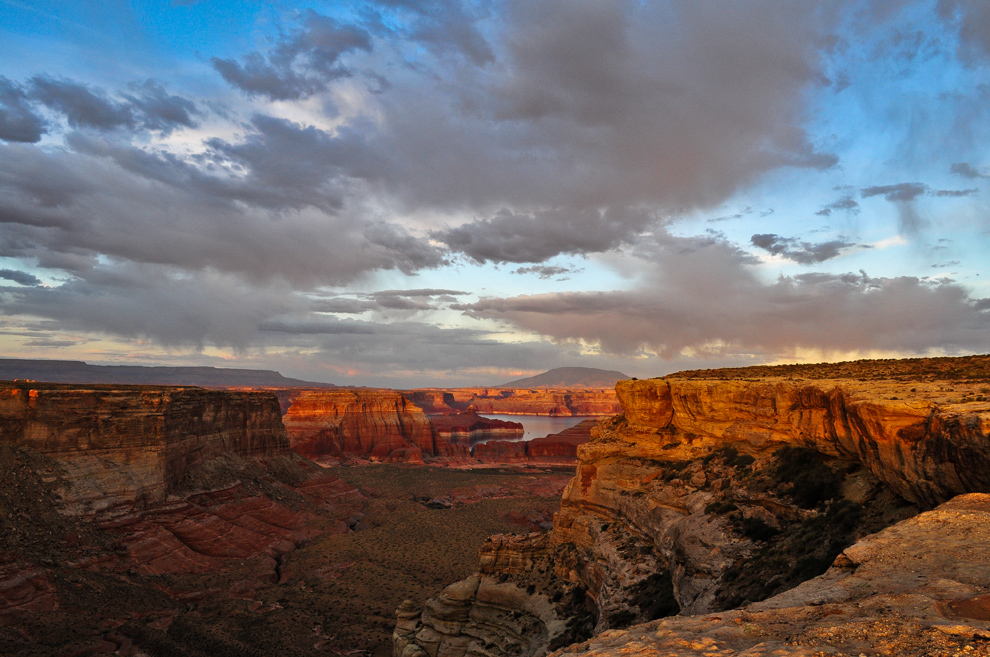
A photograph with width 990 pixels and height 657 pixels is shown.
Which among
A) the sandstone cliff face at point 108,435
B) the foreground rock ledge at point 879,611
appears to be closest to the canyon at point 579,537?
the foreground rock ledge at point 879,611

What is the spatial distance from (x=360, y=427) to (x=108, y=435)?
81.1 metres

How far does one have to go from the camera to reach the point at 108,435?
138 ft

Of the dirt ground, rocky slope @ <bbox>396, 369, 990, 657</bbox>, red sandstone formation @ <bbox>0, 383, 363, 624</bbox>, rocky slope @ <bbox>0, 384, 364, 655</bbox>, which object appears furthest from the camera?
red sandstone formation @ <bbox>0, 383, 363, 624</bbox>

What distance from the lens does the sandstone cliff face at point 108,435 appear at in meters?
38.8

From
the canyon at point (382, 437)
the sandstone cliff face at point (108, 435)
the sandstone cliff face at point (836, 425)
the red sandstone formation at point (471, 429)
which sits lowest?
the red sandstone formation at point (471, 429)

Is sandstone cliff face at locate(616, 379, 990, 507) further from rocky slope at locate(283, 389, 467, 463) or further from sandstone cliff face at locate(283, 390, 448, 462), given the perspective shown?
sandstone cliff face at locate(283, 390, 448, 462)

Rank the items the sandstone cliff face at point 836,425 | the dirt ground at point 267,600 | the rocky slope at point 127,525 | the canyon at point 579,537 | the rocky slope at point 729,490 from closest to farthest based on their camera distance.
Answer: the canyon at point 579,537
the sandstone cliff face at point 836,425
the rocky slope at point 729,490
the dirt ground at point 267,600
the rocky slope at point 127,525

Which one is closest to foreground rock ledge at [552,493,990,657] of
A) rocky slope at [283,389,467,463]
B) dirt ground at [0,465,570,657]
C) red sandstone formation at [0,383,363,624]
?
dirt ground at [0,465,570,657]

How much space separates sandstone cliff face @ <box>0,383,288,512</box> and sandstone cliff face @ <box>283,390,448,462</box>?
195ft

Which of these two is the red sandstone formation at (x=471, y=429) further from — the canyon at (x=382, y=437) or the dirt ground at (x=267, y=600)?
the dirt ground at (x=267, y=600)

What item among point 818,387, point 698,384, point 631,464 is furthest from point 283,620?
point 818,387

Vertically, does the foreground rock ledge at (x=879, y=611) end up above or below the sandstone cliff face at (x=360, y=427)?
above

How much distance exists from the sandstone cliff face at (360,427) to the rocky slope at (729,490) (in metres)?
89.5

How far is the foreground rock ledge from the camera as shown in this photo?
6.80 meters
